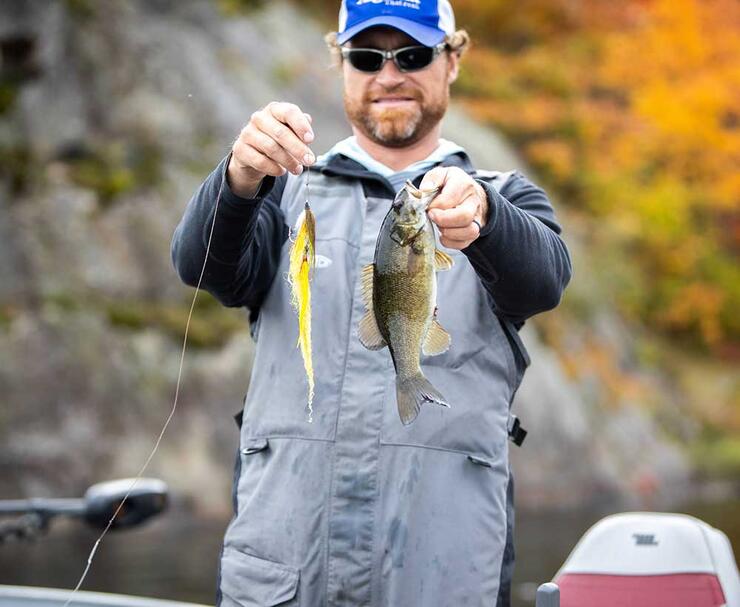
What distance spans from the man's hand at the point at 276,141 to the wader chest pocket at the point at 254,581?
944 millimetres

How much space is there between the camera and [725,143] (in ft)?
55.0

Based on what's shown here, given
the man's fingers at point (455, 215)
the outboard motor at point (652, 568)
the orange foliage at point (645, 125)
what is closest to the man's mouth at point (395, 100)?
the man's fingers at point (455, 215)

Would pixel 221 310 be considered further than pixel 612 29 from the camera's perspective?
No

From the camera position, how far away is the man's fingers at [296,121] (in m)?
2.40

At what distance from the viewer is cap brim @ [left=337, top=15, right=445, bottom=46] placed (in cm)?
290

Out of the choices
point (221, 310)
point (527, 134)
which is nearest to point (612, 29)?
point (527, 134)

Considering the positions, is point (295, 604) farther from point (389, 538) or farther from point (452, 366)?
point (452, 366)

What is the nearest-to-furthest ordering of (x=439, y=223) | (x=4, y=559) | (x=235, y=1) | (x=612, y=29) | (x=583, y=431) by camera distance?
(x=439, y=223)
(x=4, y=559)
(x=583, y=431)
(x=235, y=1)
(x=612, y=29)

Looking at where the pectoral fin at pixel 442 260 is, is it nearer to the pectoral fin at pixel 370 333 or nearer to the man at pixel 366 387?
the man at pixel 366 387

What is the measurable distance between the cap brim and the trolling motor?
7.11 ft

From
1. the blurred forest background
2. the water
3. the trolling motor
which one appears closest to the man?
the trolling motor

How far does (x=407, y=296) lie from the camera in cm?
237

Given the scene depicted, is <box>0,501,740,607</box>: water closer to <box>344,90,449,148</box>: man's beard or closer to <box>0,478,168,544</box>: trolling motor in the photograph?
<box>0,478,168,544</box>: trolling motor

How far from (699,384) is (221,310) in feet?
30.1
